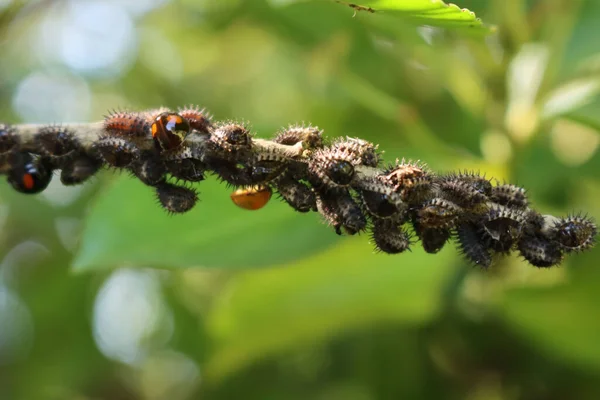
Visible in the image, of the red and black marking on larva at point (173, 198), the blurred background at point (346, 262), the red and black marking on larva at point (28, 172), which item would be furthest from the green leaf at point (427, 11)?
the red and black marking on larva at point (28, 172)

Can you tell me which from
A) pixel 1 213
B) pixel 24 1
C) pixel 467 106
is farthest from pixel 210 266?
pixel 1 213

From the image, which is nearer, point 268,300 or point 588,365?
point 588,365

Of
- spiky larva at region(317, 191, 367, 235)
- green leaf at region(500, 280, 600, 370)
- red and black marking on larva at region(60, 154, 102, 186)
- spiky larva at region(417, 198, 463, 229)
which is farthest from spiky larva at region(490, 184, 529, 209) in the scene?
green leaf at region(500, 280, 600, 370)

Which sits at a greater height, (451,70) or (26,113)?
(26,113)

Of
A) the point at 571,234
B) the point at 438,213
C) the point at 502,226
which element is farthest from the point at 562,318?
the point at 438,213

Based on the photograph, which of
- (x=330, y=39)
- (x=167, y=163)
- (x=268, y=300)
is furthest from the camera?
(x=330, y=39)

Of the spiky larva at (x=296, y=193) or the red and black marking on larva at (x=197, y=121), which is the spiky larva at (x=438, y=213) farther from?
the red and black marking on larva at (x=197, y=121)

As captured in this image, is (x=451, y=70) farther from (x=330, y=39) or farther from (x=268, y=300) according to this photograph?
(x=268, y=300)
